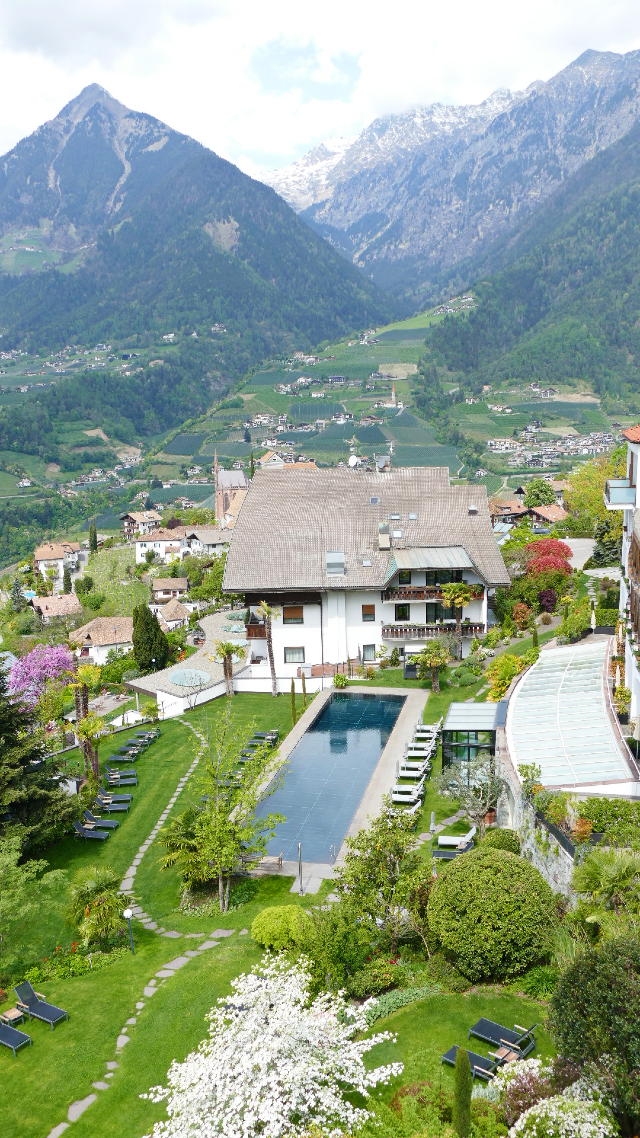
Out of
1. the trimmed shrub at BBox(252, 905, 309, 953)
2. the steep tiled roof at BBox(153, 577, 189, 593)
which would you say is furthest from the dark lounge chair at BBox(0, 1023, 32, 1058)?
the steep tiled roof at BBox(153, 577, 189, 593)

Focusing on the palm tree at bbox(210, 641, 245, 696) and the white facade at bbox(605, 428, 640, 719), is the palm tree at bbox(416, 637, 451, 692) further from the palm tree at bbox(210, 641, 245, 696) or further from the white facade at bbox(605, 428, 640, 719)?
the white facade at bbox(605, 428, 640, 719)

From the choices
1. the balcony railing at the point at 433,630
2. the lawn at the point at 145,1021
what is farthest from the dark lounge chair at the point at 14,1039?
the balcony railing at the point at 433,630

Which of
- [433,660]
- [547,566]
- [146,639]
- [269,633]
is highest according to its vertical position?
[547,566]

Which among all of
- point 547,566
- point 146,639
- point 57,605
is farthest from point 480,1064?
point 57,605

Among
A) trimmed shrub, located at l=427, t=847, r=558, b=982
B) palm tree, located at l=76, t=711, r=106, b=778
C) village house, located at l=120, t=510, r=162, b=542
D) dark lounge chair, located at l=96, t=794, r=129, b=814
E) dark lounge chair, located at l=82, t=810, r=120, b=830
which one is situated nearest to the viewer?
trimmed shrub, located at l=427, t=847, r=558, b=982

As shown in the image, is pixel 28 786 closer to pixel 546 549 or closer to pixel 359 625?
pixel 359 625

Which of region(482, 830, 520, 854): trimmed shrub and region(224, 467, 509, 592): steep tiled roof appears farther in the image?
region(224, 467, 509, 592): steep tiled roof
